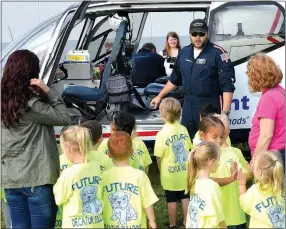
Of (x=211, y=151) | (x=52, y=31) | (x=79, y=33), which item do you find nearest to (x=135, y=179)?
(x=211, y=151)

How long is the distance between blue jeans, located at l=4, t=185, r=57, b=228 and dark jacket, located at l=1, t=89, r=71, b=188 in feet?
0.21

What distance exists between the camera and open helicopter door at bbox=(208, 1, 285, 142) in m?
7.97

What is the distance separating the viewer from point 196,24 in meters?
7.08

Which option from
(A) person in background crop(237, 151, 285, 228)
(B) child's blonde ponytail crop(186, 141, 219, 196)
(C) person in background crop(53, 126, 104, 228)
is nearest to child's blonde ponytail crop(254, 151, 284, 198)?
(A) person in background crop(237, 151, 285, 228)

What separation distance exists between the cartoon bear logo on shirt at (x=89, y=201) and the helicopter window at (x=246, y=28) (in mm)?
3476

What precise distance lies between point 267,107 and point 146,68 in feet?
12.5

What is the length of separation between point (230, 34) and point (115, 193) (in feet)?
11.6

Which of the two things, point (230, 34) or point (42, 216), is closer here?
point (42, 216)

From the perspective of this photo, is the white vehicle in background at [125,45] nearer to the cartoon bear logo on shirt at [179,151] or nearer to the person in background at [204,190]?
the cartoon bear logo on shirt at [179,151]

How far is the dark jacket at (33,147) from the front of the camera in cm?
516

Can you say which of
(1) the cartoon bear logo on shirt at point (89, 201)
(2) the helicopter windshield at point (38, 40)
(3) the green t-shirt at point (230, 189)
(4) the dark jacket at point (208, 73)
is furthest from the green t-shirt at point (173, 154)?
(2) the helicopter windshield at point (38, 40)

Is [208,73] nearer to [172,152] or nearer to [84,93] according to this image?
[172,152]

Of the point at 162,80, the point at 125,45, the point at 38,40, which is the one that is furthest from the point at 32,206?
the point at 162,80

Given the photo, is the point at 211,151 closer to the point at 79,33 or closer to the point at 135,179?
the point at 135,179
